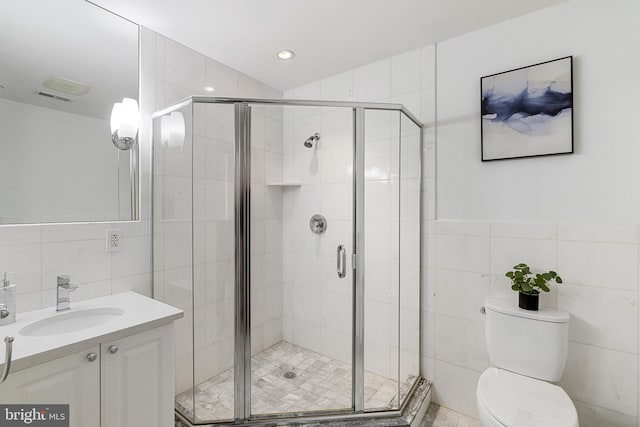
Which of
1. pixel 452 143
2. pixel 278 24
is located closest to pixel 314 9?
pixel 278 24

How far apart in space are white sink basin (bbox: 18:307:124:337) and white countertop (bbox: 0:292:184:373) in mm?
22

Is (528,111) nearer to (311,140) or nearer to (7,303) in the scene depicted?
(311,140)

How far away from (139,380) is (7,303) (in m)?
0.62

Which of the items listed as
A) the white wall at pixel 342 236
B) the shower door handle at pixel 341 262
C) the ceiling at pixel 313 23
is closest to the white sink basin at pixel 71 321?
the white wall at pixel 342 236

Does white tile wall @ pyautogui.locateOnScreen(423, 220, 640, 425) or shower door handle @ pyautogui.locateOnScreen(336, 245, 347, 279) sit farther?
shower door handle @ pyautogui.locateOnScreen(336, 245, 347, 279)

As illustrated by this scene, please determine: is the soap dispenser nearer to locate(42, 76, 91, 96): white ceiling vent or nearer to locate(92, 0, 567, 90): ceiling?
locate(42, 76, 91, 96): white ceiling vent

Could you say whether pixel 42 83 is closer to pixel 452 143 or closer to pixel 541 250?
pixel 452 143

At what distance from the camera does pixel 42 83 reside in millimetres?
1471

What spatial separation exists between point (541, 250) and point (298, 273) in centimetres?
138

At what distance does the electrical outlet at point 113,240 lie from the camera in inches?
64.5

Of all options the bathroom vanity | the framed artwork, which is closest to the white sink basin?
the bathroom vanity

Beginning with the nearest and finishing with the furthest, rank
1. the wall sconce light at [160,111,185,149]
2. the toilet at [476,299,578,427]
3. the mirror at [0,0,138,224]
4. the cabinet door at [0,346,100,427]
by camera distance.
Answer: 1. the cabinet door at [0,346,100,427]
2. the toilet at [476,299,578,427]
3. the mirror at [0,0,138,224]
4. the wall sconce light at [160,111,185,149]

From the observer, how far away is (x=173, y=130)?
1.76 m

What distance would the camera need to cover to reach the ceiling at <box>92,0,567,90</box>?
1624 mm
